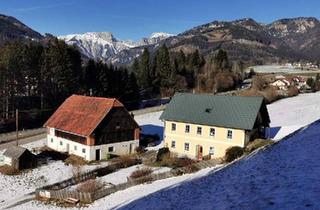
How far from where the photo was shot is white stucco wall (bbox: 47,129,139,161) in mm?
52059

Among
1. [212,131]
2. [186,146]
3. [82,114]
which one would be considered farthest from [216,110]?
[82,114]

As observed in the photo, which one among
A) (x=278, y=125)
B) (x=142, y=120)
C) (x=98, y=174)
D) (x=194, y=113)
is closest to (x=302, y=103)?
(x=278, y=125)

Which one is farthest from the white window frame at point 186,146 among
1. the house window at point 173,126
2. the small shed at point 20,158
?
the small shed at point 20,158

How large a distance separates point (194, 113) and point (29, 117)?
37.3m

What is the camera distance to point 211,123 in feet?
165

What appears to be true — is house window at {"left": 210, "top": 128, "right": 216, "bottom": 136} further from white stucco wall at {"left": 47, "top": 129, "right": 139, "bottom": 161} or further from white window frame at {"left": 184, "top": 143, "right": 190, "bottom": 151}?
white stucco wall at {"left": 47, "top": 129, "right": 139, "bottom": 161}

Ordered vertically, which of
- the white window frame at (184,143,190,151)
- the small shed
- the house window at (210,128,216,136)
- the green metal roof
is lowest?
the small shed

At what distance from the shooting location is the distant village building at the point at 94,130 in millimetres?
52531

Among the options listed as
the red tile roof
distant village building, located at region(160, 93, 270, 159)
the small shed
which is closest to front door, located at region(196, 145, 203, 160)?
distant village building, located at region(160, 93, 270, 159)

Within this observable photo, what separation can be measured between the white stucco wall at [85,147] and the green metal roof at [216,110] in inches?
251

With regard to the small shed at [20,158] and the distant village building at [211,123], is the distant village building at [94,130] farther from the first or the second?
the small shed at [20,158]

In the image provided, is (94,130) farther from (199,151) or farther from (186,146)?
(199,151)

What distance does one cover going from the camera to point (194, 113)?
173 feet

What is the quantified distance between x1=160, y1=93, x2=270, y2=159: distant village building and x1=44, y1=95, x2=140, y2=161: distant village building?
17.7ft
